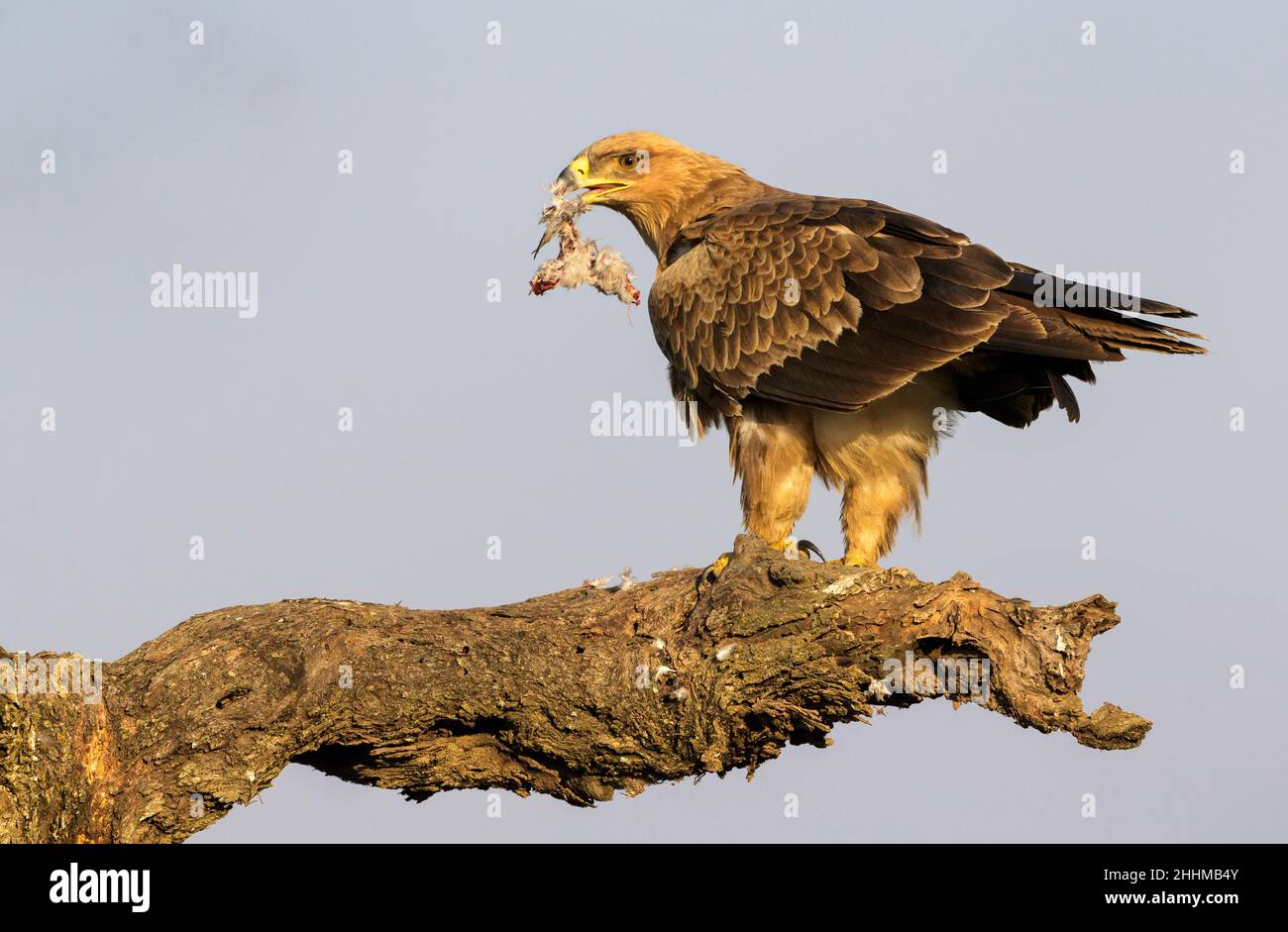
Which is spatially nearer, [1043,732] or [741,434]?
[1043,732]

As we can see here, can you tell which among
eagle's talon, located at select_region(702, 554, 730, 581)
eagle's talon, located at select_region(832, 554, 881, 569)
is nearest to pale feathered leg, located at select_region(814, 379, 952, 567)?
eagle's talon, located at select_region(832, 554, 881, 569)

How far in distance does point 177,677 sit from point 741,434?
3.48 meters

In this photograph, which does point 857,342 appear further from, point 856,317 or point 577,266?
point 577,266

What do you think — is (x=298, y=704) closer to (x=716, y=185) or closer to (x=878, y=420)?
(x=878, y=420)

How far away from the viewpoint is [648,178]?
9531 mm

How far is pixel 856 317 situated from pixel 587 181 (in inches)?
101

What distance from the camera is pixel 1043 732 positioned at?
21.6 feet

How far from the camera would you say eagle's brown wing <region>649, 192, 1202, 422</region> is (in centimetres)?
746

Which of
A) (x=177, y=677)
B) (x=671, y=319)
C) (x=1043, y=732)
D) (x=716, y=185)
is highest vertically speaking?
(x=716, y=185)

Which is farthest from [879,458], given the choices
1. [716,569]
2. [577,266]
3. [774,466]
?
[577,266]

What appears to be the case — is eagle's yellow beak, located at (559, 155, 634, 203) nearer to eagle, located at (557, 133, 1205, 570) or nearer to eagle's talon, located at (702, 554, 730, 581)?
eagle, located at (557, 133, 1205, 570)

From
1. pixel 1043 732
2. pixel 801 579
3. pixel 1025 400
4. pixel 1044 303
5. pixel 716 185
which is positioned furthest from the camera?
pixel 716 185

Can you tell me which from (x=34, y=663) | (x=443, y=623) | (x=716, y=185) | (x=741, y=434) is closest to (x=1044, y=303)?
(x=741, y=434)

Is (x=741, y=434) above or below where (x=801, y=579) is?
above
